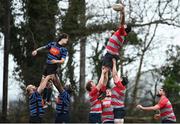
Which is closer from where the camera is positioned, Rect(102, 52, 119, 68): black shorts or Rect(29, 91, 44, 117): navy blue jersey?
Rect(102, 52, 119, 68): black shorts

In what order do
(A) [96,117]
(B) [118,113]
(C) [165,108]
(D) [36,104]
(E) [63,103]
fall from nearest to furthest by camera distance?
(B) [118,113] < (C) [165,108] < (D) [36,104] < (A) [96,117] < (E) [63,103]

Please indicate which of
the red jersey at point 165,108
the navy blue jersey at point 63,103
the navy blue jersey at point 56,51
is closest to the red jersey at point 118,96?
the red jersey at point 165,108

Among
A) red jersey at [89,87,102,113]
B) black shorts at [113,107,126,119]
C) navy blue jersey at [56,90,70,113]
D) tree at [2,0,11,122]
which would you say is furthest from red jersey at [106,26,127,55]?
tree at [2,0,11,122]

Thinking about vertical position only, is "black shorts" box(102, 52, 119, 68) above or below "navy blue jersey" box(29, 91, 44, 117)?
above

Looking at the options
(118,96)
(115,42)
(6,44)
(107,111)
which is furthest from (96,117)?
(6,44)

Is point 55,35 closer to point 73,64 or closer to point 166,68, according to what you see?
point 73,64

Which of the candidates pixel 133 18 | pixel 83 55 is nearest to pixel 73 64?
pixel 83 55

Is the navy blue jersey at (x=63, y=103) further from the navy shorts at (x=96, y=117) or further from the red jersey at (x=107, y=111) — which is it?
the red jersey at (x=107, y=111)

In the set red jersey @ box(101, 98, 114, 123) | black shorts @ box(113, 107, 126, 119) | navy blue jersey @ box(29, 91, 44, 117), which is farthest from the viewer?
navy blue jersey @ box(29, 91, 44, 117)

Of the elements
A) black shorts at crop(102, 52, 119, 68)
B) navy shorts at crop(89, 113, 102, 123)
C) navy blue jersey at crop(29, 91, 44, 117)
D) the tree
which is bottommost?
navy shorts at crop(89, 113, 102, 123)

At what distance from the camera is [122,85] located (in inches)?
434

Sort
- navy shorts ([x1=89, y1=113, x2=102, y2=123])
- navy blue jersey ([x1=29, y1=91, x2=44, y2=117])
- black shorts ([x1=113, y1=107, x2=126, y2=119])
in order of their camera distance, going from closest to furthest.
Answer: black shorts ([x1=113, y1=107, x2=126, y2=119]) → navy blue jersey ([x1=29, y1=91, x2=44, y2=117]) → navy shorts ([x1=89, y1=113, x2=102, y2=123])

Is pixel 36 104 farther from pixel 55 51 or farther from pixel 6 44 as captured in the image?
pixel 6 44

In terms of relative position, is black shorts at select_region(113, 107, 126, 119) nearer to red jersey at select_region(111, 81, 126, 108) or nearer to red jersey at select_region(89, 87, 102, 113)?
red jersey at select_region(111, 81, 126, 108)
